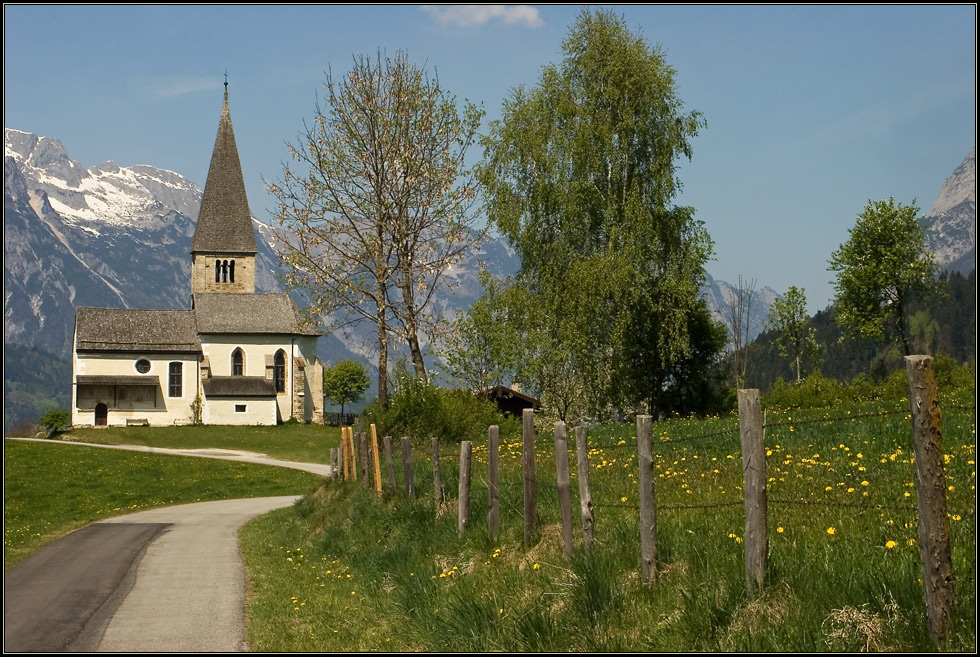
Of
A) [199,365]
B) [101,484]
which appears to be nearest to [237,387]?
[199,365]

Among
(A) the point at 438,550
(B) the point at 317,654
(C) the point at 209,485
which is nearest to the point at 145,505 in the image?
(C) the point at 209,485

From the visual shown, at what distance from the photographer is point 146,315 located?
285ft

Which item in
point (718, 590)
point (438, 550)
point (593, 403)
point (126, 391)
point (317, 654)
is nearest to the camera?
point (718, 590)

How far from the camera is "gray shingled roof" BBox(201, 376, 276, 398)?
82375 millimetres

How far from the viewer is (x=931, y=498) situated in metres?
6.32

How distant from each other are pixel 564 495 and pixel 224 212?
9499 centimetres

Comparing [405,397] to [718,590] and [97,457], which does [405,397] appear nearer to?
[718,590]

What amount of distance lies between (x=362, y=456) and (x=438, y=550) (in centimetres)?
836

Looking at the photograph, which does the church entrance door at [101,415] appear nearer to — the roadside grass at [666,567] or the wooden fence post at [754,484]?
the roadside grass at [666,567]

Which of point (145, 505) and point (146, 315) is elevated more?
point (146, 315)

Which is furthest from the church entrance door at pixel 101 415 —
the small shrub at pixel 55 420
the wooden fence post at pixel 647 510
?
the wooden fence post at pixel 647 510

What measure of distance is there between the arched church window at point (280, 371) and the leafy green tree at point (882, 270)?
151 ft

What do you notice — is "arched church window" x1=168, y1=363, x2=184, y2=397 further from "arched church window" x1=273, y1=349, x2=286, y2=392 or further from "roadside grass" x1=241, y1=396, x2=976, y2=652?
"roadside grass" x1=241, y1=396, x2=976, y2=652

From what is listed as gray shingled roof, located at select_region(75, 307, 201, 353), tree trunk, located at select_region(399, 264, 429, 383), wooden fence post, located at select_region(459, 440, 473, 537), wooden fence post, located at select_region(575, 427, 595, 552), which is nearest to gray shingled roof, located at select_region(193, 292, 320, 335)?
gray shingled roof, located at select_region(75, 307, 201, 353)
